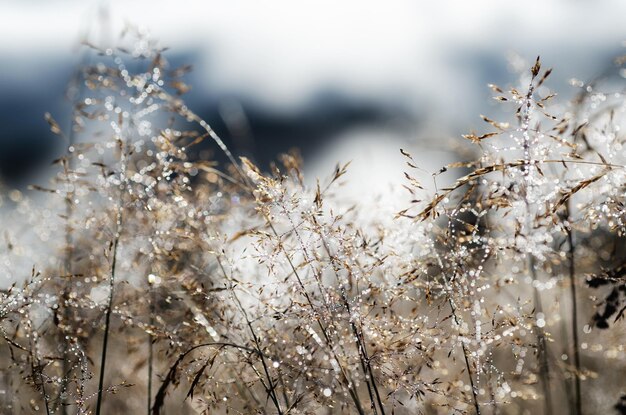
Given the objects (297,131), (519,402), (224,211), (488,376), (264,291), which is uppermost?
(297,131)

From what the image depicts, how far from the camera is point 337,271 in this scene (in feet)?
5.95

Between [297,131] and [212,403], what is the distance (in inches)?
3677

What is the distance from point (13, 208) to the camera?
4.58 metres

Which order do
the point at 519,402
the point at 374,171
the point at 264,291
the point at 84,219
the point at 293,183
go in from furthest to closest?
the point at 374,171 < the point at 519,402 < the point at 84,219 < the point at 293,183 < the point at 264,291

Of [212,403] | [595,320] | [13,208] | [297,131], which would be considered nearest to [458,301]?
[595,320]

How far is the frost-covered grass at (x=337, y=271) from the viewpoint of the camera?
5.77 feet

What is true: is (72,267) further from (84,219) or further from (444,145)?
(444,145)

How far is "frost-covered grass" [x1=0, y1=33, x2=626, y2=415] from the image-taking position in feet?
5.77

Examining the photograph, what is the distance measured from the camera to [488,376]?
5.91ft

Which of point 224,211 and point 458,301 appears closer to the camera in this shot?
point 458,301

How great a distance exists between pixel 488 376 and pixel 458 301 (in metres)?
0.25

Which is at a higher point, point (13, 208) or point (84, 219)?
point (13, 208)

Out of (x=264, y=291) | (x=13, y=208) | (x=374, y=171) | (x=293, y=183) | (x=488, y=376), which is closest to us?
(x=488, y=376)

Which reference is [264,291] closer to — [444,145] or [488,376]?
[488,376]
